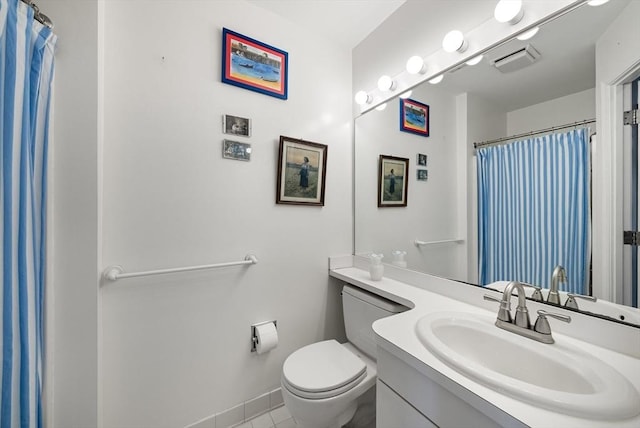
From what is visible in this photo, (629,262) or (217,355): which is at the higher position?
(629,262)

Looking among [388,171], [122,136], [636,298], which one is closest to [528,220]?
[636,298]

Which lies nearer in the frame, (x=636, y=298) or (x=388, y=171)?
(x=636, y=298)

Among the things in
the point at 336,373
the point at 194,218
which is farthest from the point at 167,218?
the point at 336,373

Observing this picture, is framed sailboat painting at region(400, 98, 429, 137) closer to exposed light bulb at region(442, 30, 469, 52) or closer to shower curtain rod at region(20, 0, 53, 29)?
exposed light bulb at region(442, 30, 469, 52)

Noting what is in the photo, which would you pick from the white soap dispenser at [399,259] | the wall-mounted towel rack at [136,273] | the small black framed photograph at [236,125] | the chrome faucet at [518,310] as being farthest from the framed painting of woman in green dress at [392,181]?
the wall-mounted towel rack at [136,273]

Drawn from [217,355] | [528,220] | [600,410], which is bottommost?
[217,355]

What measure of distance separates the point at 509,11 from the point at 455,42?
218 mm

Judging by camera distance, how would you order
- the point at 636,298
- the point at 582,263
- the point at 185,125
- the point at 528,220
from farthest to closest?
the point at 185,125 → the point at 528,220 → the point at 582,263 → the point at 636,298

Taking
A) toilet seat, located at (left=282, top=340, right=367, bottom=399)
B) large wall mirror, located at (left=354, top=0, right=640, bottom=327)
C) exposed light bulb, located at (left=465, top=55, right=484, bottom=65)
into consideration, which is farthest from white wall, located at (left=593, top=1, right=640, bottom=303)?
toilet seat, located at (left=282, top=340, right=367, bottom=399)

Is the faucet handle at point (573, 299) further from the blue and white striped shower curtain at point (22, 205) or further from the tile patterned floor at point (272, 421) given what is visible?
the blue and white striped shower curtain at point (22, 205)

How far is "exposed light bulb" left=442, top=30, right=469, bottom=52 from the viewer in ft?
3.76

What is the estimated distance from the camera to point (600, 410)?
51 centimetres

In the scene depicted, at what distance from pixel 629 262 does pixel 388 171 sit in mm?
1099

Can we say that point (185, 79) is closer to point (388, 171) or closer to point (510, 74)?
point (388, 171)
